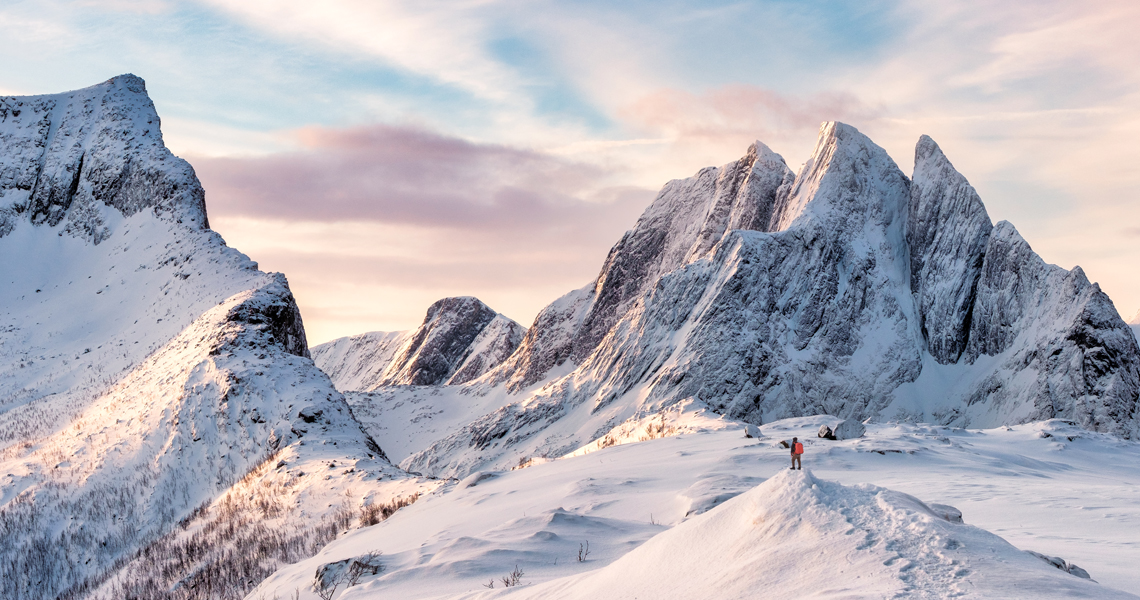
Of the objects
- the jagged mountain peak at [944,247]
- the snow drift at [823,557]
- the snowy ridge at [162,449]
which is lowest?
the snowy ridge at [162,449]

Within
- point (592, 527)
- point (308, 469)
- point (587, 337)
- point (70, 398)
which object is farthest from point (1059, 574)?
point (587, 337)

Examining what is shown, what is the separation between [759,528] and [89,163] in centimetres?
5117

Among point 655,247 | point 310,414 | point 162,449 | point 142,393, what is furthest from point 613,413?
point 162,449

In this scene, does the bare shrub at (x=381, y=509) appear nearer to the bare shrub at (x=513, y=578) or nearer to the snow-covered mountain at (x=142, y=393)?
the snow-covered mountain at (x=142, y=393)

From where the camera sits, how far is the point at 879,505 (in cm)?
515

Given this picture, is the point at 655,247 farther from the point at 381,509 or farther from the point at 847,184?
the point at 381,509

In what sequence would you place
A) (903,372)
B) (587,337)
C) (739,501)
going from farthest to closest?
(587,337), (903,372), (739,501)

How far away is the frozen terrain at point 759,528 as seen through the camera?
4.52 metres

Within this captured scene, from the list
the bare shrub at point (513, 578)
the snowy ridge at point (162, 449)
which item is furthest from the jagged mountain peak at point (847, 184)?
the bare shrub at point (513, 578)

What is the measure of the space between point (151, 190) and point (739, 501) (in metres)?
44.7

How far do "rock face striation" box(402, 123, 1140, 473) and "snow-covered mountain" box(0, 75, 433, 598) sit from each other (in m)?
21.3

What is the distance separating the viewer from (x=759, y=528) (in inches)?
204

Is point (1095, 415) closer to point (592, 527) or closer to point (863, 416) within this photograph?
point (863, 416)

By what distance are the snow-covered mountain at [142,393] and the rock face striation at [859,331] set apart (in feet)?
69.9
